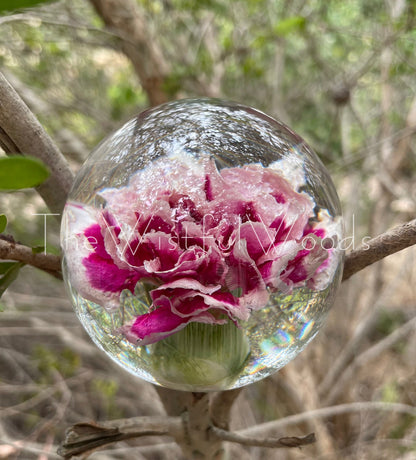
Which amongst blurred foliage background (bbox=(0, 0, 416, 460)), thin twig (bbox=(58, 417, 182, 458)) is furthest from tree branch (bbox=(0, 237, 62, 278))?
blurred foliage background (bbox=(0, 0, 416, 460))

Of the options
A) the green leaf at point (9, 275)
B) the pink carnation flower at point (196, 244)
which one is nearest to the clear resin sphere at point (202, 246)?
the pink carnation flower at point (196, 244)

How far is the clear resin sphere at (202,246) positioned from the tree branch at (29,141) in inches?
3.0

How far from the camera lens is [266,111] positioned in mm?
1781

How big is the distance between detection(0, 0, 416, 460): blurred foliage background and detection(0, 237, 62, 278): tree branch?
74cm

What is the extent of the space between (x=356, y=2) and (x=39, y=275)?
78.1 inches

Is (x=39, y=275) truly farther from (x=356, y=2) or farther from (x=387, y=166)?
(x=356, y=2)

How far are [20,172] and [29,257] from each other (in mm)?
344

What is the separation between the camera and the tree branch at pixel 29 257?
55 centimetres

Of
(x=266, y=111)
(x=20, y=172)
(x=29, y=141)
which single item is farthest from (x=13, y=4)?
(x=266, y=111)

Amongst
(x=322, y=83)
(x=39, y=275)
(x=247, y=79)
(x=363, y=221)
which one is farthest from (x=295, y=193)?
(x=363, y=221)

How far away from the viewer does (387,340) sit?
178cm

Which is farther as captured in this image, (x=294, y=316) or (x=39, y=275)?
(x=39, y=275)

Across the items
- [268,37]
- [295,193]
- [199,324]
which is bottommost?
[199,324]

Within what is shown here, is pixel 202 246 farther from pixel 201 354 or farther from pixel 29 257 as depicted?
pixel 29 257
